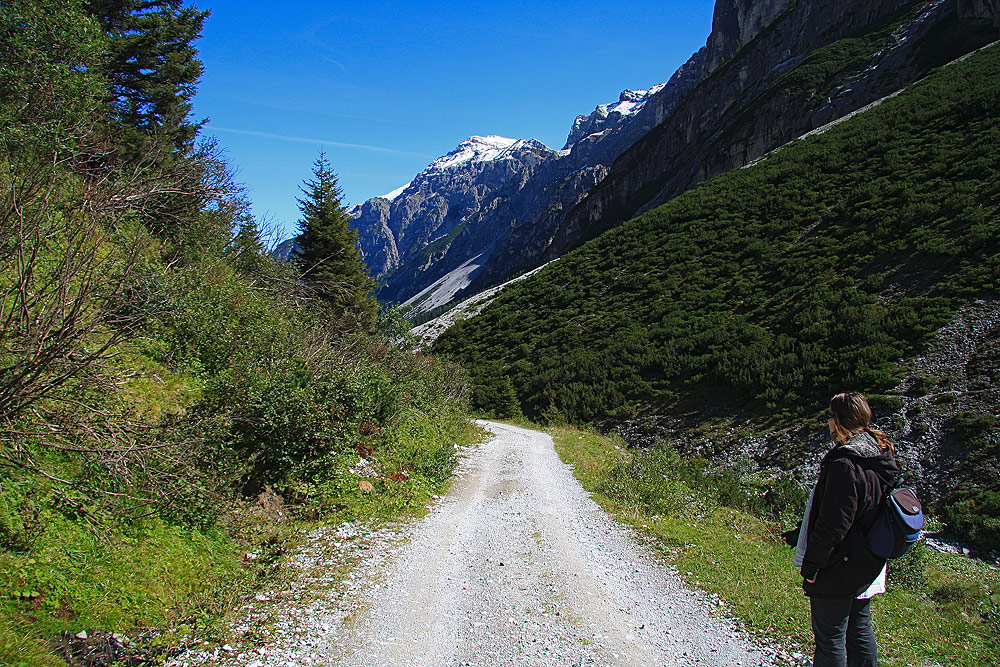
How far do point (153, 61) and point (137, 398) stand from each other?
1514cm

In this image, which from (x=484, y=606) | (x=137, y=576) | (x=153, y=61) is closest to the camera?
(x=137, y=576)

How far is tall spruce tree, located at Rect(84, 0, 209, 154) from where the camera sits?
48.8ft

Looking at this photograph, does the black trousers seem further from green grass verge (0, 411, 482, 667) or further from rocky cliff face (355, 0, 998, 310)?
rocky cliff face (355, 0, 998, 310)

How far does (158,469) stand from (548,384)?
2347cm

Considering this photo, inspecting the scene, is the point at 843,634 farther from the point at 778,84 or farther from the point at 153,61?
the point at 778,84

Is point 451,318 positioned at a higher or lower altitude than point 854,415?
higher

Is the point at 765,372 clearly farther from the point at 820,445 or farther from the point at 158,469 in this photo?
the point at 158,469

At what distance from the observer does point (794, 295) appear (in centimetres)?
2244

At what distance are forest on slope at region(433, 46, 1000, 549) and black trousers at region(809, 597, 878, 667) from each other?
9.98 metres

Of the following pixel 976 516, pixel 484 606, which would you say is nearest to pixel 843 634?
pixel 484 606

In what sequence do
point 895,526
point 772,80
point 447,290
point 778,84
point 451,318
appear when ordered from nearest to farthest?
point 895,526
point 451,318
point 778,84
point 772,80
point 447,290

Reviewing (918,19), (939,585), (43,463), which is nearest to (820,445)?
(939,585)

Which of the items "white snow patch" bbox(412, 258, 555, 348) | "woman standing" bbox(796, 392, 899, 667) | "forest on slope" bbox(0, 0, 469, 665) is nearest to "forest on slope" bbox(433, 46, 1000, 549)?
"white snow patch" bbox(412, 258, 555, 348)

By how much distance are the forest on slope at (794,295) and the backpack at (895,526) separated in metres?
10.4
